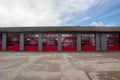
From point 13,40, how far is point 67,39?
10813 millimetres

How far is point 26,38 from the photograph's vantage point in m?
25.7

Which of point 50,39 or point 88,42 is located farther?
point 50,39

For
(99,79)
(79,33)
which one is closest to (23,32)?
(79,33)

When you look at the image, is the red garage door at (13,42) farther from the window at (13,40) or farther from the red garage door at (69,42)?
the red garage door at (69,42)

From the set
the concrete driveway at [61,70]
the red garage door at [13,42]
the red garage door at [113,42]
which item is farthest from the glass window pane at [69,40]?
the concrete driveway at [61,70]

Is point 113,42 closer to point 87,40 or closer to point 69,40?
point 87,40

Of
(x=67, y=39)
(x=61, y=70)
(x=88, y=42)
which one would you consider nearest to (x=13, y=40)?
(x=67, y=39)

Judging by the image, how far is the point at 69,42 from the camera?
2525 cm

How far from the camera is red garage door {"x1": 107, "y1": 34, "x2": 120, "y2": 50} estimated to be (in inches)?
988

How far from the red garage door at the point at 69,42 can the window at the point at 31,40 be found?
550 cm

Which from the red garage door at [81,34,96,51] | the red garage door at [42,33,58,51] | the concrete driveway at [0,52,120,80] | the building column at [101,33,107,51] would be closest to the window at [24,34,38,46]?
the red garage door at [42,33,58,51]

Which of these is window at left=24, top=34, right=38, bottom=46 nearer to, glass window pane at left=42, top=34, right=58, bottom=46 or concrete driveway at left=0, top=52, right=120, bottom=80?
glass window pane at left=42, top=34, right=58, bottom=46

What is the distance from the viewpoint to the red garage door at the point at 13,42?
2581cm

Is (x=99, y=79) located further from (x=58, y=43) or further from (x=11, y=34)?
(x=11, y=34)
